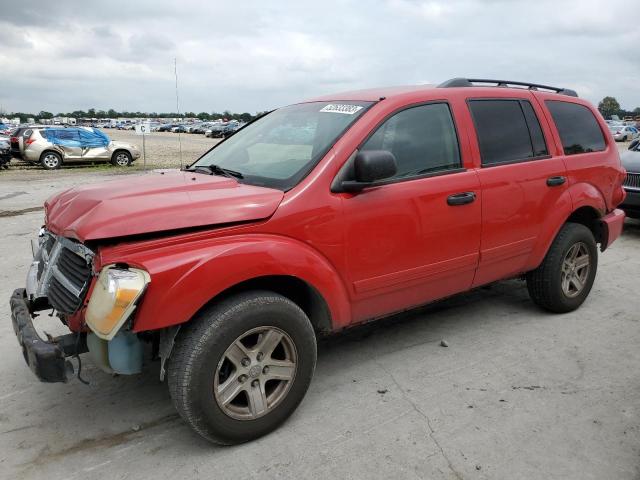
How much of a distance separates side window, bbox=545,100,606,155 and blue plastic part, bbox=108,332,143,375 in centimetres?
364

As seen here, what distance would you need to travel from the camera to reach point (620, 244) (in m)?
7.37

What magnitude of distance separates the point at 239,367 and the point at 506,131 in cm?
265

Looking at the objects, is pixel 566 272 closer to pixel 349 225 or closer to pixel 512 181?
pixel 512 181

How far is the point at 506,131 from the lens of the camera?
4035 mm

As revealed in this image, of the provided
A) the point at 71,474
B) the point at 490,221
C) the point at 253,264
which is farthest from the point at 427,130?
the point at 71,474

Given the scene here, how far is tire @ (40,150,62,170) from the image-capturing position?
19281 millimetres

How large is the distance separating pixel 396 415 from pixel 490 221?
155 centimetres

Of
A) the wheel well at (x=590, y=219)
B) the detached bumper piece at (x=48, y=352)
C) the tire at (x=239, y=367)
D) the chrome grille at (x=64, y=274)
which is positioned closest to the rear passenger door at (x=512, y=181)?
the wheel well at (x=590, y=219)

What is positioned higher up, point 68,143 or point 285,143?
point 285,143

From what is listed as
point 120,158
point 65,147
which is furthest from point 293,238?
point 120,158

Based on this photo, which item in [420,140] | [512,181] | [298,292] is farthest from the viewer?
[512,181]

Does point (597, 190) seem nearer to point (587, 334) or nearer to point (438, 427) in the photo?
point (587, 334)

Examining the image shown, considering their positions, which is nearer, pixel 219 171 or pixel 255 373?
pixel 255 373

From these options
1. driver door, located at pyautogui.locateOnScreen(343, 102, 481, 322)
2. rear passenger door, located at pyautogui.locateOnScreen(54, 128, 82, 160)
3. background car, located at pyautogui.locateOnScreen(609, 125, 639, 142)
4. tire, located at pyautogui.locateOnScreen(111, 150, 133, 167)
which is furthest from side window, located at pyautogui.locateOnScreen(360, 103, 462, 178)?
background car, located at pyautogui.locateOnScreen(609, 125, 639, 142)
